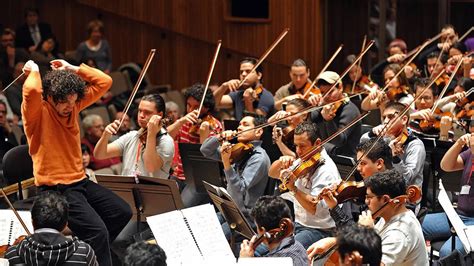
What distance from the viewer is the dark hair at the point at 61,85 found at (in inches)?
230

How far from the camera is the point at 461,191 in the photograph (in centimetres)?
659

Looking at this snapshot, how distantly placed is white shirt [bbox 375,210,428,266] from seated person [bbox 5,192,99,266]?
1.53 meters

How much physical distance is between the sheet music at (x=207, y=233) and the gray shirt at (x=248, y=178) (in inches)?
47.4

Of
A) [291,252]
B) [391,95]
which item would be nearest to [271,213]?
[291,252]

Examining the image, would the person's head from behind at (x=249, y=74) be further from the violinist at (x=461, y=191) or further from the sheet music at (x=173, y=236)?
the sheet music at (x=173, y=236)

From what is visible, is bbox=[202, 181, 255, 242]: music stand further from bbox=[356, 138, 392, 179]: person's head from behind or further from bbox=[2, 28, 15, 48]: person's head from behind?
bbox=[2, 28, 15, 48]: person's head from behind

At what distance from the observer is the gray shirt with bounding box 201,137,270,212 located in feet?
22.2

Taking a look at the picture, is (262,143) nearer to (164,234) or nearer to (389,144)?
(389,144)

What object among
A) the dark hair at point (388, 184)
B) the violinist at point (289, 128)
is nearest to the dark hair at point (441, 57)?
the violinist at point (289, 128)

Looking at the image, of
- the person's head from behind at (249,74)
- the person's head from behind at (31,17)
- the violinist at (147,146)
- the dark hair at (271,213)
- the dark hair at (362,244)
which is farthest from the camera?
the person's head from behind at (31,17)

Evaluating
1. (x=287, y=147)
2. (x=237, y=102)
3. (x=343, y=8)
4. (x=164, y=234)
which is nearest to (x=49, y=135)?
(x=164, y=234)

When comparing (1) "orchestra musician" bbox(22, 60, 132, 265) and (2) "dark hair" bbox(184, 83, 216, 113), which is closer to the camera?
(1) "orchestra musician" bbox(22, 60, 132, 265)

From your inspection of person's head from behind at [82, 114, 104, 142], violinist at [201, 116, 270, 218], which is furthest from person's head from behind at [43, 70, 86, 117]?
person's head from behind at [82, 114, 104, 142]

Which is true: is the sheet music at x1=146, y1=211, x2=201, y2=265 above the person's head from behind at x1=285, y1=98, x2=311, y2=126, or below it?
below
